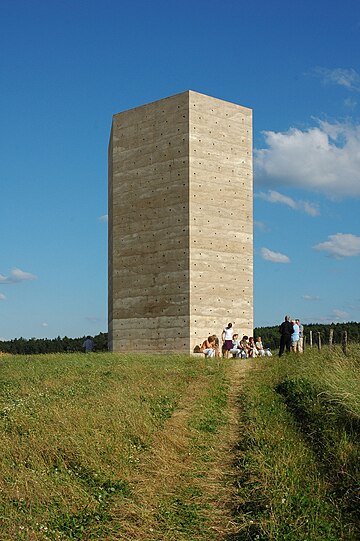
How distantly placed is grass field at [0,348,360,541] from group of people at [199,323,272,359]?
13.1 metres

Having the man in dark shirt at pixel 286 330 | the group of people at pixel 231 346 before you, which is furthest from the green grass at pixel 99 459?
the group of people at pixel 231 346

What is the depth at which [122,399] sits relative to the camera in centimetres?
1260

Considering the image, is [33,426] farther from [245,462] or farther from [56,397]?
[245,462]

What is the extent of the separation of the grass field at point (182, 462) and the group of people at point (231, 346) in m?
13.1

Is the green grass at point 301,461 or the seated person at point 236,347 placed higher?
the seated person at point 236,347

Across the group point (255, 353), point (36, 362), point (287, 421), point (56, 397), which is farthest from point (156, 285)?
point (287, 421)

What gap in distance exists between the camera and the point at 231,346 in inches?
1117

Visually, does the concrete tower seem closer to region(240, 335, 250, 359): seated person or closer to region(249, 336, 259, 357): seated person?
region(249, 336, 259, 357): seated person

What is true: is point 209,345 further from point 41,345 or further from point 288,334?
point 41,345

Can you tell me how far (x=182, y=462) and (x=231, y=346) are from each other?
64.2 feet

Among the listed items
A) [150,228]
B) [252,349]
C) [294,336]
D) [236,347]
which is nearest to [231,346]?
[236,347]

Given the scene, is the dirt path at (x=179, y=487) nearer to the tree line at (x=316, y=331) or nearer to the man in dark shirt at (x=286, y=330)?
the man in dark shirt at (x=286, y=330)

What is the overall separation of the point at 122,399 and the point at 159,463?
3898 millimetres

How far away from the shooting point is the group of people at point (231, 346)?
28.3 m
